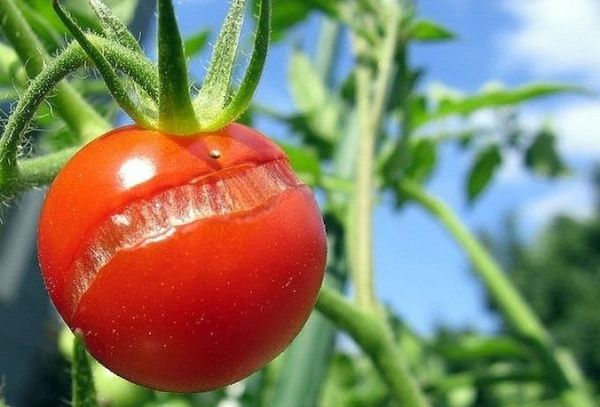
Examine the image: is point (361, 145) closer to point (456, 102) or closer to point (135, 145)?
point (456, 102)

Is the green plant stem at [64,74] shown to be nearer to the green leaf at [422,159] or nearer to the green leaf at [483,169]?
the green leaf at [422,159]

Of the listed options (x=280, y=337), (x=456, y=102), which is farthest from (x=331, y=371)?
(x=280, y=337)

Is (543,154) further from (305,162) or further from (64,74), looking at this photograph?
(64,74)

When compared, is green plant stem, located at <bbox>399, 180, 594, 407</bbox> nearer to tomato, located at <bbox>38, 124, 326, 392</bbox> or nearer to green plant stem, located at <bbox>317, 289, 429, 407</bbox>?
green plant stem, located at <bbox>317, 289, 429, 407</bbox>

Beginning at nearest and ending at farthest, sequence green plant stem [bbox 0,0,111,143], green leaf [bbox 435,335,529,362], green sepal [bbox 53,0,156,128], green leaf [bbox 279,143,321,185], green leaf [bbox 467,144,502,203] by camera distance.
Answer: green sepal [bbox 53,0,156,128] → green plant stem [bbox 0,0,111,143] → green leaf [bbox 279,143,321,185] → green leaf [bbox 435,335,529,362] → green leaf [bbox 467,144,502,203]

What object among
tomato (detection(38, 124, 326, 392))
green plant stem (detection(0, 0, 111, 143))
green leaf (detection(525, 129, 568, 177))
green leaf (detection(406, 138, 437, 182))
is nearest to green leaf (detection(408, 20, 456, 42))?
green leaf (detection(406, 138, 437, 182))

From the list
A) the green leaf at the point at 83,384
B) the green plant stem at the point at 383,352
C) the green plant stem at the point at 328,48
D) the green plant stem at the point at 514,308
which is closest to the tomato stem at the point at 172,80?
the green leaf at the point at 83,384


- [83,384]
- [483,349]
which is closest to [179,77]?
[83,384]

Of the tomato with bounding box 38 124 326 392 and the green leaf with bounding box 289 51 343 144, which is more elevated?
the green leaf with bounding box 289 51 343 144
